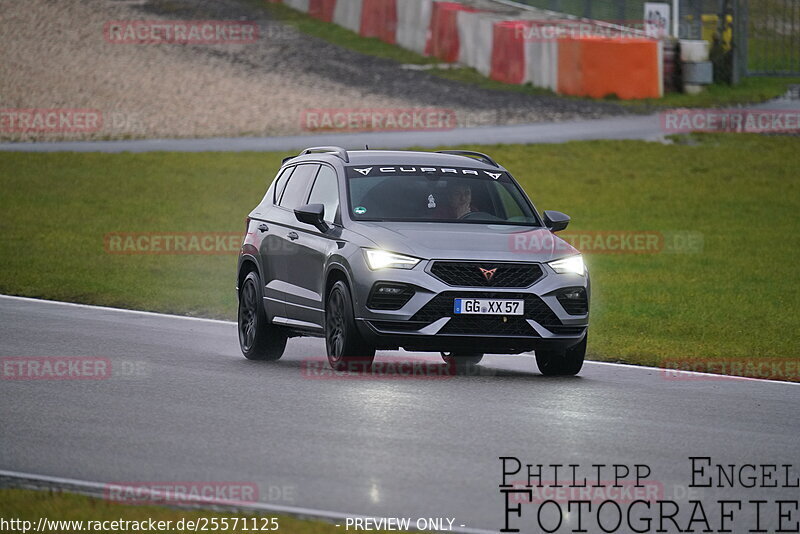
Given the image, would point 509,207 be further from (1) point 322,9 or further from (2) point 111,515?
(1) point 322,9

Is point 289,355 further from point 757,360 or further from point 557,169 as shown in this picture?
point 557,169

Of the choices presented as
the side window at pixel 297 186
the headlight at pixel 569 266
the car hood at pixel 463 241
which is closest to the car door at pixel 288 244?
the side window at pixel 297 186

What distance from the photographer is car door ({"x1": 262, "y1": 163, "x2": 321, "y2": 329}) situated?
562 inches

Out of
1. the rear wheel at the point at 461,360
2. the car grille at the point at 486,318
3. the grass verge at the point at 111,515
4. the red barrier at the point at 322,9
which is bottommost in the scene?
the rear wheel at the point at 461,360

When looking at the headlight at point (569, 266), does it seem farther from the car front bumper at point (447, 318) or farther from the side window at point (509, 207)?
the side window at point (509, 207)

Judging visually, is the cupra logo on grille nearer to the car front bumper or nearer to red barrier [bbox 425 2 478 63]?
the car front bumper

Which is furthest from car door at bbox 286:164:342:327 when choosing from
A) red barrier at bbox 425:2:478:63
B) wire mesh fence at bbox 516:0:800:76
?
red barrier at bbox 425:2:478:63

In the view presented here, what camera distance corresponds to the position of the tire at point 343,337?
13016 mm

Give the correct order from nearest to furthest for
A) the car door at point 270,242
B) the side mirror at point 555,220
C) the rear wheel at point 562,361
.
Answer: the rear wheel at point 562,361
the side mirror at point 555,220
the car door at point 270,242

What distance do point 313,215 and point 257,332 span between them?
1525mm

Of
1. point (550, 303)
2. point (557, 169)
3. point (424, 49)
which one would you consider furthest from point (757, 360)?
point (424, 49)

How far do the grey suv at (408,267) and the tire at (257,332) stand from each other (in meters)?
0.01

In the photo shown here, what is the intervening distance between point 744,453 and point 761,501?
140cm

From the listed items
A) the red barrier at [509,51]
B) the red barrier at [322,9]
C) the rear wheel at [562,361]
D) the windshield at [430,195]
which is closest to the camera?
the rear wheel at [562,361]
